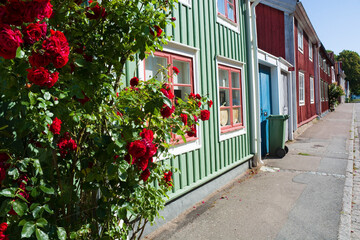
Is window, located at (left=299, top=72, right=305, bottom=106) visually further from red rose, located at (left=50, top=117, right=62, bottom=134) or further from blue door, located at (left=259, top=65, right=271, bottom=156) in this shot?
red rose, located at (left=50, top=117, right=62, bottom=134)

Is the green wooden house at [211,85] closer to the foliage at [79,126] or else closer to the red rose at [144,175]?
the foliage at [79,126]

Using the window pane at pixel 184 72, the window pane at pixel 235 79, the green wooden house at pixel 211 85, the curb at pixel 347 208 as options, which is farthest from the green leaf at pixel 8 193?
the window pane at pixel 235 79

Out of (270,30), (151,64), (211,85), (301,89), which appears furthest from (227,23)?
(301,89)

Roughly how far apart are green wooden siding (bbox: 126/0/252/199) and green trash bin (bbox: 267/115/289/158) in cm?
238

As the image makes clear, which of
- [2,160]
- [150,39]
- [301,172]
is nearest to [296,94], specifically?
[301,172]

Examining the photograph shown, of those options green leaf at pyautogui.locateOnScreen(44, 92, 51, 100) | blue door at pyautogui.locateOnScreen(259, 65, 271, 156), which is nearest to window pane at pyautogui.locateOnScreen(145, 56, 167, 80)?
green leaf at pyautogui.locateOnScreen(44, 92, 51, 100)

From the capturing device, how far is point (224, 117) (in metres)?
6.37

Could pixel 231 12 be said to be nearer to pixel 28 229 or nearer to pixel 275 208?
pixel 275 208

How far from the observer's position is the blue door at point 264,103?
8930 millimetres

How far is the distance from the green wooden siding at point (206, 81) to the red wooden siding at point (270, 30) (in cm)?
522

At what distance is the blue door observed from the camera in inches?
352

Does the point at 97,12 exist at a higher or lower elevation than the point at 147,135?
higher

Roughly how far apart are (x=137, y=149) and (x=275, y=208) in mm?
3549

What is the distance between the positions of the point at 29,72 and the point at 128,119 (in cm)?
90
